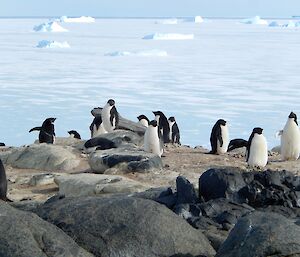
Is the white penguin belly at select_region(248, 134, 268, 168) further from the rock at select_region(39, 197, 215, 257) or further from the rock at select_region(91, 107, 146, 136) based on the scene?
the rock at select_region(39, 197, 215, 257)

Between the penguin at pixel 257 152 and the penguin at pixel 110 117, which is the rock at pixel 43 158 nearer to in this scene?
the penguin at pixel 257 152

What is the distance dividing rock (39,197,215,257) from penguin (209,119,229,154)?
710 centimetres

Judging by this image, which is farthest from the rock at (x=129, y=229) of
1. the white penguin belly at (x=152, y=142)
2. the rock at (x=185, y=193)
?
the white penguin belly at (x=152, y=142)

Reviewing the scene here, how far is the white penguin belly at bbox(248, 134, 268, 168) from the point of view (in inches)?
381

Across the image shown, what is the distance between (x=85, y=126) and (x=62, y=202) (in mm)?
15425

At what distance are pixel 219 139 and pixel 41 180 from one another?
13.2 feet

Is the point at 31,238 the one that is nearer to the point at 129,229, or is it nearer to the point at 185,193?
the point at 129,229

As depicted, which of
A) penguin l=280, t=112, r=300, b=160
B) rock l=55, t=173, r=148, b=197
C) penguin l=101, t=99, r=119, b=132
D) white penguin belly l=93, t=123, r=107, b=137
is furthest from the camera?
white penguin belly l=93, t=123, r=107, b=137

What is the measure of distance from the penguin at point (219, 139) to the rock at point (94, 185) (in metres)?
4.11

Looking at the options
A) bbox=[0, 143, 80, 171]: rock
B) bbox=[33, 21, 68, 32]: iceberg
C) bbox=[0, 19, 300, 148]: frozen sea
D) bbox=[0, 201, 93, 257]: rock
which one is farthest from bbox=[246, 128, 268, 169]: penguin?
bbox=[33, 21, 68, 32]: iceberg

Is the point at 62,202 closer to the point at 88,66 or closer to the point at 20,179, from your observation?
the point at 20,179

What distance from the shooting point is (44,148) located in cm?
994

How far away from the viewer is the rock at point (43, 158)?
9.52 metres

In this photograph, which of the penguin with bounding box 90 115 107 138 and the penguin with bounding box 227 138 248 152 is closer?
the penguin with bounding box 227 138 248 152
